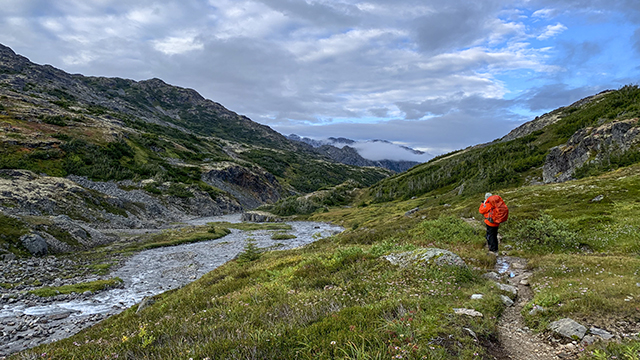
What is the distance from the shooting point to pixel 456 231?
21.1 metres

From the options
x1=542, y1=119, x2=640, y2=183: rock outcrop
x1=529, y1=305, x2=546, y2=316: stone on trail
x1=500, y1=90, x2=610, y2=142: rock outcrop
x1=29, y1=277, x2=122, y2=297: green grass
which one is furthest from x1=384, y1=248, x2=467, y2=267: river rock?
x1=500, y1=90, x2=610, y2=142: rock outcrop

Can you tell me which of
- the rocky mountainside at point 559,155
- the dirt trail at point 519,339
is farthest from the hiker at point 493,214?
the rocky mountainside at point 559,155

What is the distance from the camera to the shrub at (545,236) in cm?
1486

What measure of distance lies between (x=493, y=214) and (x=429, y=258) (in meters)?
6.32

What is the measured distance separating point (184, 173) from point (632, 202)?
372ft

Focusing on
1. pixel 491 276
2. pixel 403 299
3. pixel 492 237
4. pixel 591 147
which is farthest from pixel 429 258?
pixel 591 147

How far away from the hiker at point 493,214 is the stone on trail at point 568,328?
9.19 metres

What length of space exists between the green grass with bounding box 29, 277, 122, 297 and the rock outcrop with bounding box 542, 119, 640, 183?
58141 mm

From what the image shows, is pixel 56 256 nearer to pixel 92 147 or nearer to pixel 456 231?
pixel 456 231

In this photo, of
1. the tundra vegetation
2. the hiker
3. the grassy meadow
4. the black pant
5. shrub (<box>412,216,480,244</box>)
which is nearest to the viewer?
the grassy meadow

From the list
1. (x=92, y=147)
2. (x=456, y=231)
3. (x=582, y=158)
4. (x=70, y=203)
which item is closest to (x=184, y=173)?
(x=92, y=147)

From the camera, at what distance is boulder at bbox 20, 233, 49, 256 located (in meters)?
28.2

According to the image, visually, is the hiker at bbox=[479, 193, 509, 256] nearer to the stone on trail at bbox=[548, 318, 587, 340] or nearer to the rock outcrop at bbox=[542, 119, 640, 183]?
the stone on trail at bbox=[548, 318, 587, 340]

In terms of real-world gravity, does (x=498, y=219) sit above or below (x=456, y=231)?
above
